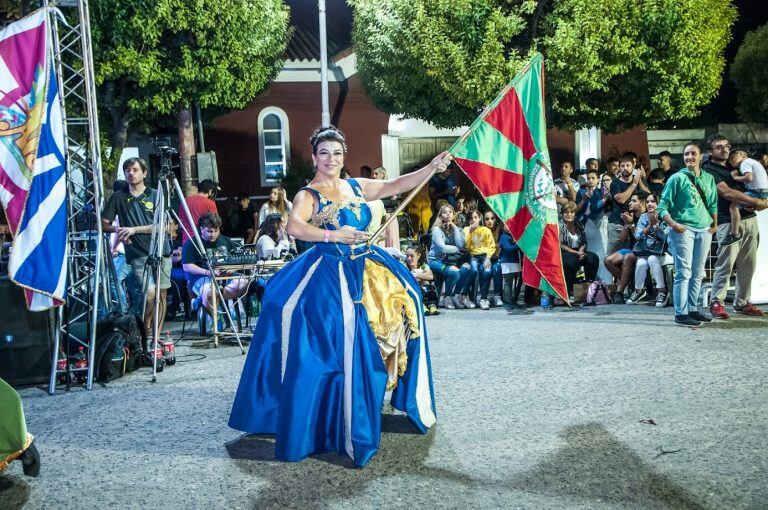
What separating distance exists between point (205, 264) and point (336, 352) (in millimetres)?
5216

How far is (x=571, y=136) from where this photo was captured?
967 inches

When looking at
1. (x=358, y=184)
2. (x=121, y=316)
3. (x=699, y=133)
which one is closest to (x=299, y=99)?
(x=699, y=133)

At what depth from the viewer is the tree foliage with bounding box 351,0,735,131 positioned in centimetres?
1567

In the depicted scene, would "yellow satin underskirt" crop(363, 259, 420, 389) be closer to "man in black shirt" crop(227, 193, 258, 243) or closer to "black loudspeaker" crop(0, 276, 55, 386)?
"black loudspeaker" crop(0, 276, 55, 386)

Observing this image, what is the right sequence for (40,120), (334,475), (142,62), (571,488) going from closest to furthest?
(571,488)
(334,475)
(40,120)
(142,62)

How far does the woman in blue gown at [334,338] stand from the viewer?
4996 millimetres

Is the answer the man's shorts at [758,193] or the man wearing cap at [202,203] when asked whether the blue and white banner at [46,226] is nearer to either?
the man wearing cap at [202,203]

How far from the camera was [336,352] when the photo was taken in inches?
201

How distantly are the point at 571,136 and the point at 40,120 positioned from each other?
19651mm

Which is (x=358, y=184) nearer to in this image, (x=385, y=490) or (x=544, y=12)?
(x=385, y=490)

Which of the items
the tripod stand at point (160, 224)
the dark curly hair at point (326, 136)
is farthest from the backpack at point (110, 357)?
the dark curly hair at point (326, 136)

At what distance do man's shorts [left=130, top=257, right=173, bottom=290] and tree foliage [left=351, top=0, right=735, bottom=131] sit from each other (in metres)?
8.76

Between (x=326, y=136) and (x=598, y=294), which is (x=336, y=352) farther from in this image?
(x=598, y=294)

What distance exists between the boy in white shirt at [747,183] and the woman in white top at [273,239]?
544 cm
